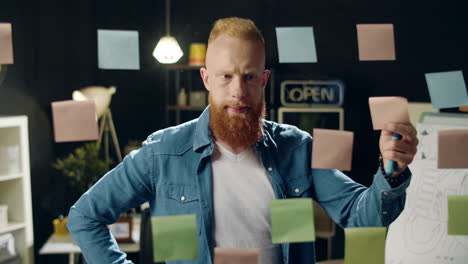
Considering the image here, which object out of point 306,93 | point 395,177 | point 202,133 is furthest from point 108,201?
point 306,93

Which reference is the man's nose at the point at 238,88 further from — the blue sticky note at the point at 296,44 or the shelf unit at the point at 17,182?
the shelf unit at the point at 17,182

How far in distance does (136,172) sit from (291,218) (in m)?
0.43

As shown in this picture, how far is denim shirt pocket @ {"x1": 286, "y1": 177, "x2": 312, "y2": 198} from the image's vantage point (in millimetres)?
1482

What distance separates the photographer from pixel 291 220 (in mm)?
1395

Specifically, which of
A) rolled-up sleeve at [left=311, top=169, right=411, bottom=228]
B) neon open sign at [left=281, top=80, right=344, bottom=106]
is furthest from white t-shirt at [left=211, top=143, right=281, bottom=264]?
neon open sign at [left=281, top=80, right=344, bottom=106]

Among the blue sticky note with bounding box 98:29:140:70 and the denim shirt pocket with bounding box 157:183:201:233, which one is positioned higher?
the blue sticky note with bounding box 98:29:140:70

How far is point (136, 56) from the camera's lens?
1478mm

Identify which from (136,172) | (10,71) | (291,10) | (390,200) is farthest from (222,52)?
(291,10)

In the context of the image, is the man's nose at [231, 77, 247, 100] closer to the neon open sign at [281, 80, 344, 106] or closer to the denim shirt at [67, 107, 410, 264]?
the denim shirt at [67, 107, 410, 264]

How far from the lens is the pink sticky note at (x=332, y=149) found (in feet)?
4.65

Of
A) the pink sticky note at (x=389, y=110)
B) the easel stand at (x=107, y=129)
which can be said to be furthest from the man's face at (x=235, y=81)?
the easel stand at (x=107, y=129)

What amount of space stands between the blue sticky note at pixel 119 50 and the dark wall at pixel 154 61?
7.75 ft

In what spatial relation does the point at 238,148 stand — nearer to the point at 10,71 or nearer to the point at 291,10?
the point at 10,71

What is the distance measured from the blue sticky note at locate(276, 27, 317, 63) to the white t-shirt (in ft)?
0.98
